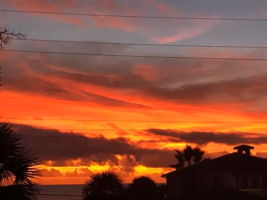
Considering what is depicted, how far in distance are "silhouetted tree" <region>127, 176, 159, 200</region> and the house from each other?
104 inches

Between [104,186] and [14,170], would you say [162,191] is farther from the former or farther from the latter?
[14,170]

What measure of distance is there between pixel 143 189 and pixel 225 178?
7872 mm

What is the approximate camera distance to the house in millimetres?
47106

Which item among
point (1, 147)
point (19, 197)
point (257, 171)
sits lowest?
point (19, 197)

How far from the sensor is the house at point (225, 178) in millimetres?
47106

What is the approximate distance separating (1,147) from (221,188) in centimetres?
3511

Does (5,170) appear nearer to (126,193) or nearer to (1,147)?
(1,147)

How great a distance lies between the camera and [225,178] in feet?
168

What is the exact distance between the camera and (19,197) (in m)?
13.5

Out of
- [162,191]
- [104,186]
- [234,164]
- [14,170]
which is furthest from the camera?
[162,191]

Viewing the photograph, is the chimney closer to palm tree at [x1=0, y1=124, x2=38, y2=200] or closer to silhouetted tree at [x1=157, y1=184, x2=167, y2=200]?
silhouetted tree at [x1=157, y1=184, x2=167, y2=200]

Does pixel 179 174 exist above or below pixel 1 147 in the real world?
above

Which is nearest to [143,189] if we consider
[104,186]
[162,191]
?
[104,186]

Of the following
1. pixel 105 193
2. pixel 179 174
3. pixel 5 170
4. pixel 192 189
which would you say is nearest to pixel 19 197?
pixel 5 170
